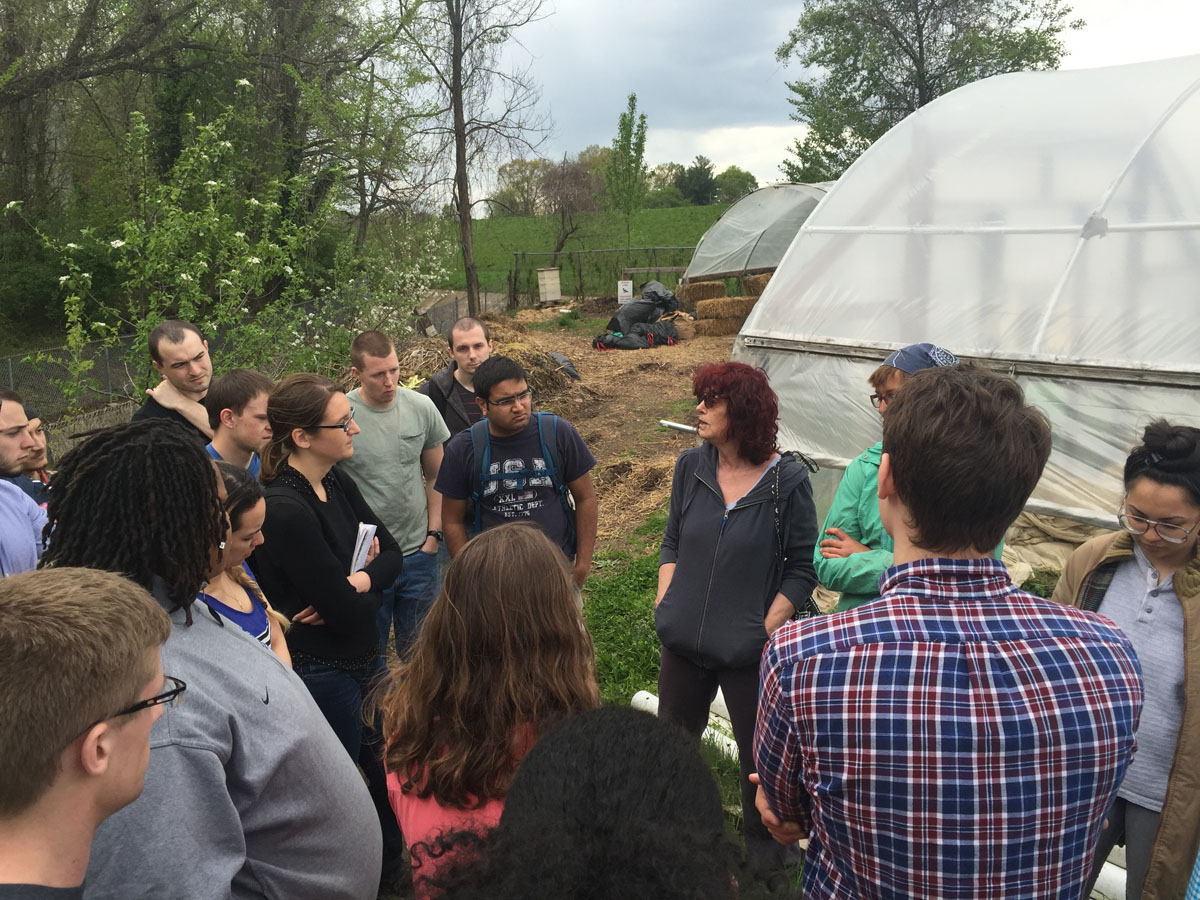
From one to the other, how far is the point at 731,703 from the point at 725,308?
1727 centimetres

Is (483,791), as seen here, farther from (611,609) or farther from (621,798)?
(611,609)

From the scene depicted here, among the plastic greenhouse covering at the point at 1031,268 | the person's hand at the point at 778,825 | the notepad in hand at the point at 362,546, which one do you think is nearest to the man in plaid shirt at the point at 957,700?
the person's hand at the point at 778,825

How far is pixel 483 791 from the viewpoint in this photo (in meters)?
1.87

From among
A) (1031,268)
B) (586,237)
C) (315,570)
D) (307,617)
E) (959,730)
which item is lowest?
(307,617)

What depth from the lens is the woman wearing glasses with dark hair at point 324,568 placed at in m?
2.93

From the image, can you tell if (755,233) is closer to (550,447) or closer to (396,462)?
(396,462)

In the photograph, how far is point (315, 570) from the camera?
293cm

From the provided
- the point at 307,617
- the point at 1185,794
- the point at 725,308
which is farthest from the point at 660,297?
the point at 1185,794

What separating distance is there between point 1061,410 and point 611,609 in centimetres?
341

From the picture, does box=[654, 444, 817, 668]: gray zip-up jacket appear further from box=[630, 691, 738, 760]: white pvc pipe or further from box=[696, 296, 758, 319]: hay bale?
box=[696, 296, 758, 319]: hay bale

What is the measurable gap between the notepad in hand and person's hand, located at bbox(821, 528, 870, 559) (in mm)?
1803

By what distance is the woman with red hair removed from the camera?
10.6 feet

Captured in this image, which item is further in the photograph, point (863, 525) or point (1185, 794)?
point (863, 525)

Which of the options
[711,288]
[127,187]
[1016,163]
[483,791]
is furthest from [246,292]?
[711,288]
